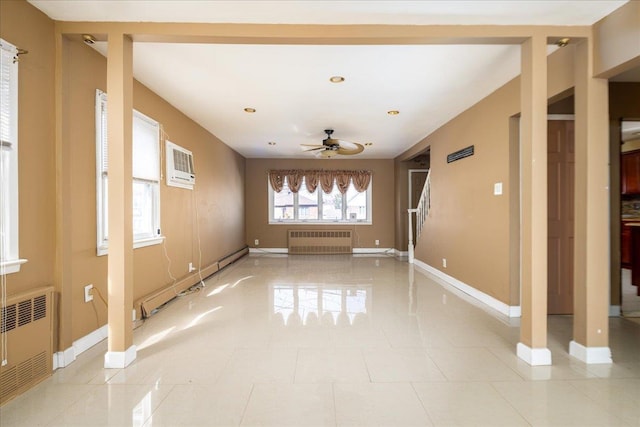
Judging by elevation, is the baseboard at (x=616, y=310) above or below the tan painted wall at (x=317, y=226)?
below

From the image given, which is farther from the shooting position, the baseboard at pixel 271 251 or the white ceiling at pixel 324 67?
the baseboard at pixel 271 251

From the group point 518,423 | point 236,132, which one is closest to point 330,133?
point 236,132

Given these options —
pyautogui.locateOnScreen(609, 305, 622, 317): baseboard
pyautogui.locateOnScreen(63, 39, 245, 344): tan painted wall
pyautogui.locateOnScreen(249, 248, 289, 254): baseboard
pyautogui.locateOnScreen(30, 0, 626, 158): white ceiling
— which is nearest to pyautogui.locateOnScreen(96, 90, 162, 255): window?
pyautogui.locateOnScreen(63, 39, 245, 344): tan painted wall

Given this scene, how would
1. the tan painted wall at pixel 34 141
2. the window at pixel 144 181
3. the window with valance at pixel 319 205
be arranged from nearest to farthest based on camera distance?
the tan painted wall at pixel 34 141
the window at pixel 144 181
the window with valance at pixel 319 205

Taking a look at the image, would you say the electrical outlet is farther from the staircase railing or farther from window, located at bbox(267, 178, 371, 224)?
window, located at bbox(267, 178, 371, 224)

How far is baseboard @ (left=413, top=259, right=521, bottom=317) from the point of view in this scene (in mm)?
3739

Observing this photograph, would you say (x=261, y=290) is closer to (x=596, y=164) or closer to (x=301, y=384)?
(x=301, y=384)

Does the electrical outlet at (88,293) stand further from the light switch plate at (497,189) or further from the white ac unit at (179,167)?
the light switch plate at (497,189)

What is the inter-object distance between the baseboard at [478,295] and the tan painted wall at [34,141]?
4359 mm

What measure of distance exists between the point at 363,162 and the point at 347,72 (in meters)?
5.82

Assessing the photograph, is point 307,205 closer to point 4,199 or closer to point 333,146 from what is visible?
point 333,146

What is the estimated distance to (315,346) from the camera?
2.91 metres

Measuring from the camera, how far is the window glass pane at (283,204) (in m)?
9.29

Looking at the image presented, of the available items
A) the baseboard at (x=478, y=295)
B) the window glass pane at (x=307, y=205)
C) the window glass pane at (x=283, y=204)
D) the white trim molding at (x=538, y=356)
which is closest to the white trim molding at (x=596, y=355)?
the white trim molding at (x=538, y=356)
